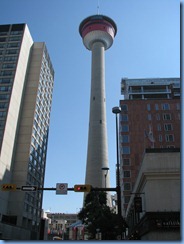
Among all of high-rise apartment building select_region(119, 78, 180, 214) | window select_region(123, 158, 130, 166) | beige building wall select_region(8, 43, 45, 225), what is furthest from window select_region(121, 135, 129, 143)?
beige building wall select_region(8, 43, 45, 225)

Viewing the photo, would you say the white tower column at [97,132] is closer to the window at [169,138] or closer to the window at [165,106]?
the window at [169,138]

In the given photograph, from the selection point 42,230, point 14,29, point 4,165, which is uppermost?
point 14,29

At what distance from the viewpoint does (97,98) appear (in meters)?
90.2

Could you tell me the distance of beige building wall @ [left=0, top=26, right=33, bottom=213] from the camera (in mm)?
78338

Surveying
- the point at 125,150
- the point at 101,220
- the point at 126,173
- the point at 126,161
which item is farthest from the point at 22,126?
the point at 101,220

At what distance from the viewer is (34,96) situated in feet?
320

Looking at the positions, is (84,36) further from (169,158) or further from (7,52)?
(169,158)

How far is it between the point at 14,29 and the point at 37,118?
103ft

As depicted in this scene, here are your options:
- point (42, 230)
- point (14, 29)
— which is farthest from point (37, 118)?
point (42, 230)

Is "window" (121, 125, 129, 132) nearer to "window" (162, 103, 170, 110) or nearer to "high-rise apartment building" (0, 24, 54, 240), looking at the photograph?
"window" (162, 103, 170, 110)

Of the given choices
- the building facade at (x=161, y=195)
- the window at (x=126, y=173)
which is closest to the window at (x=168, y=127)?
the window at (x=126, y=173)

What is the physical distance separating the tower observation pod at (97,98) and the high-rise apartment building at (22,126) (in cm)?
1827

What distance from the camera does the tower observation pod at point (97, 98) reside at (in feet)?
265

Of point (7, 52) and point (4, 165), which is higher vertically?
point (7, 52)
